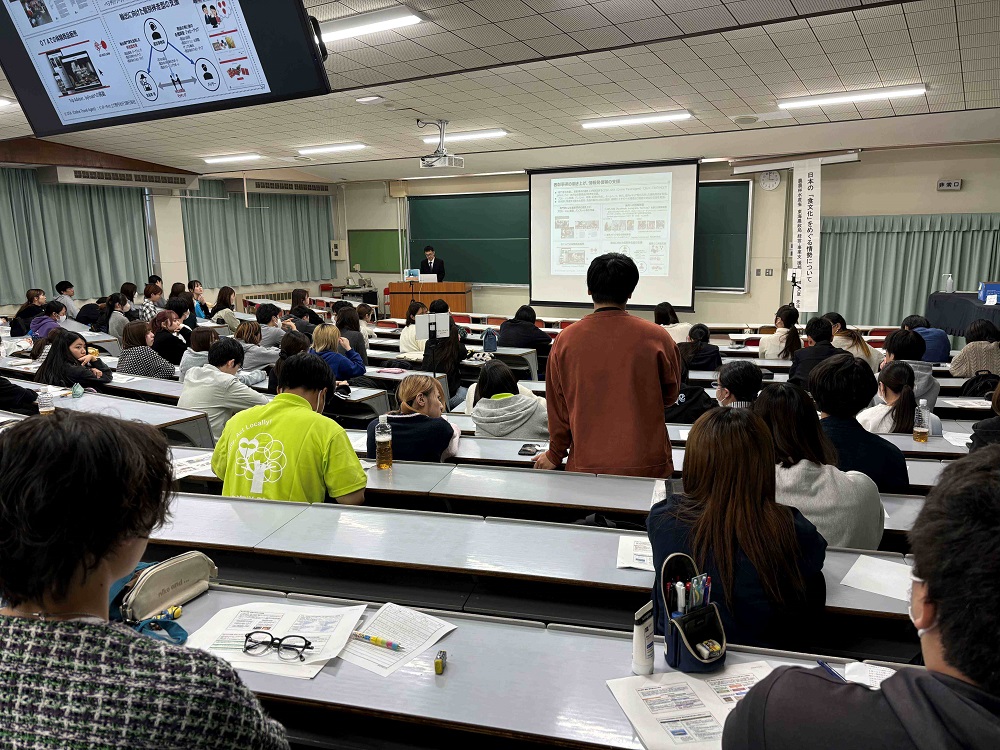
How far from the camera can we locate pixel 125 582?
5.73 ft

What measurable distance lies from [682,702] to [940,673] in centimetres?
71

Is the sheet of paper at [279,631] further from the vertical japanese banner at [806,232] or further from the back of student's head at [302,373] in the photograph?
the vertical japanese banner at [806,232]

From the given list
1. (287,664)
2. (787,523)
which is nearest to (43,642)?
(287,664)

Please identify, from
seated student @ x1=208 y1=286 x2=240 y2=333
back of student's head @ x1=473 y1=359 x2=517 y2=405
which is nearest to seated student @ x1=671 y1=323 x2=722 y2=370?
back of student's head @ x1=473 y1=359 x2=517 y2=405

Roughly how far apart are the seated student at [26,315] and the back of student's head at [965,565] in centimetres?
975

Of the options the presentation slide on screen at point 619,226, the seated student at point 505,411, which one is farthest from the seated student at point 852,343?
the presentation slide on screen at point 619,226

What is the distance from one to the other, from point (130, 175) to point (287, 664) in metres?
11.3

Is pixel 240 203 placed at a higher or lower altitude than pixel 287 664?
higher

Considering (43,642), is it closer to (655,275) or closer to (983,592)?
(983,592)

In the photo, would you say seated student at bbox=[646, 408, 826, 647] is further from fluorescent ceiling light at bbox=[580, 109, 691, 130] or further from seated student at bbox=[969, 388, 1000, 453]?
fluorescent ceiling light at bbox=[580, 109, 691, 130]

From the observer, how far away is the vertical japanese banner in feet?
31.8

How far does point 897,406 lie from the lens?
144 inches

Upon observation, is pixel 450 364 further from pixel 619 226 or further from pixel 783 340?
pixel 619 226

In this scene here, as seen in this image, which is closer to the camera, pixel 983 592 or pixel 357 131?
pixel 983 592
